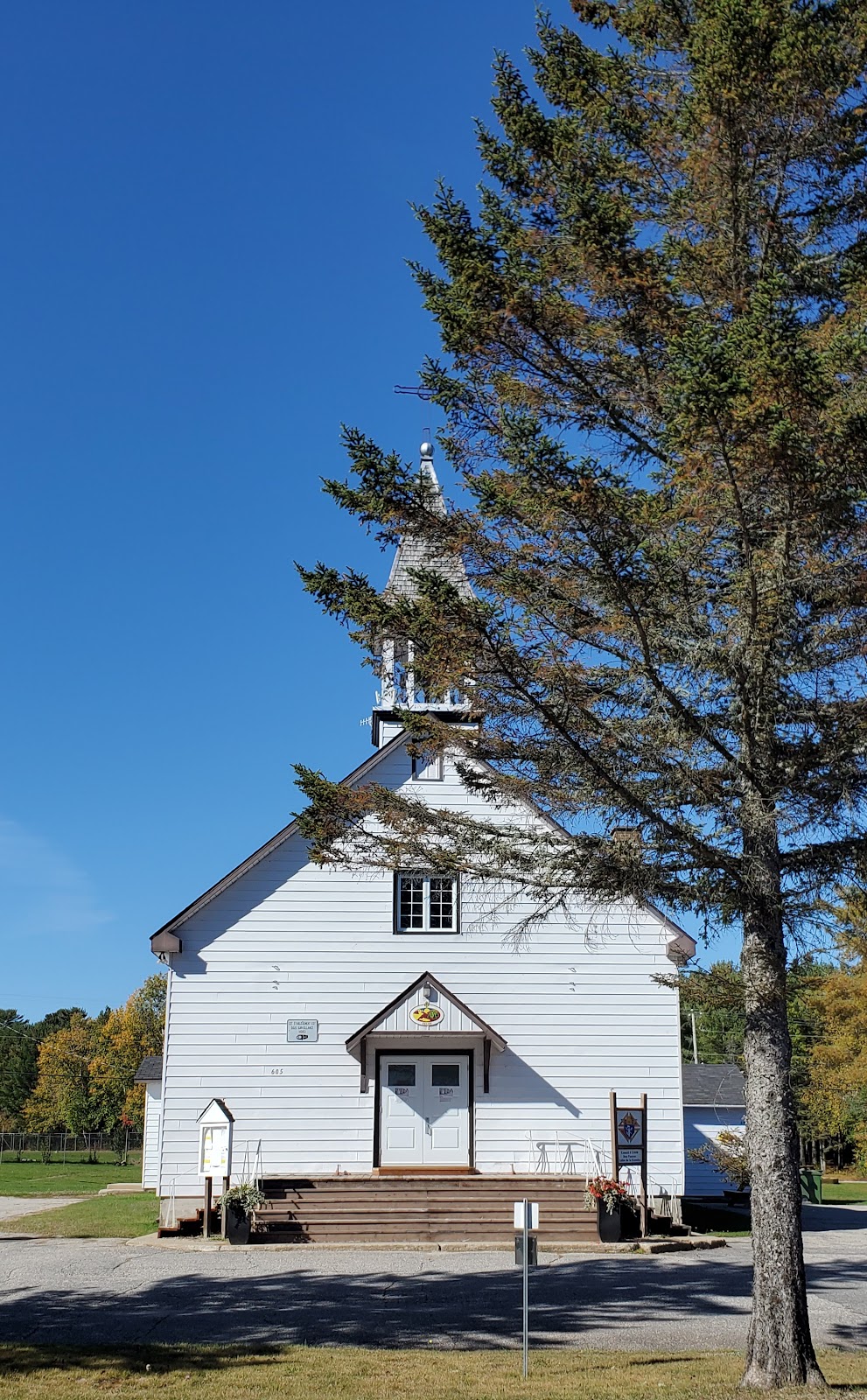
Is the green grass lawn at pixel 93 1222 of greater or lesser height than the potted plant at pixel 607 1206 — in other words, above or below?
below

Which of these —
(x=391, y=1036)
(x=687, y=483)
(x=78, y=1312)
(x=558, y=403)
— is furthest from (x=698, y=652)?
(x=391, y=1036)

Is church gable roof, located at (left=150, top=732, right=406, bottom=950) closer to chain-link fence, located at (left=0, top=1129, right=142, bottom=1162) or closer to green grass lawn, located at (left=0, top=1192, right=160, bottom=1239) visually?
green grass lawn, located at (left=0, top=1192, right=160, bottom=1239)

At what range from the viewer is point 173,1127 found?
2077 cm

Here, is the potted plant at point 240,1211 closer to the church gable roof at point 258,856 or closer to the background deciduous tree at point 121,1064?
the church gable roof at point 258,856

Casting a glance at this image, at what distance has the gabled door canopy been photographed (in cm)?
2081

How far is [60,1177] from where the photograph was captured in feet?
131

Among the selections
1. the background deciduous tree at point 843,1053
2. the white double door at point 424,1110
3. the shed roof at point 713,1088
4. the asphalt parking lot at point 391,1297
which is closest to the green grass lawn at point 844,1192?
the background deciduous tree at point 843,1053

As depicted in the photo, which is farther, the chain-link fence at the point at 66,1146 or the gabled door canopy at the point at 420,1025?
the chain-link fence at the point at 66,1146

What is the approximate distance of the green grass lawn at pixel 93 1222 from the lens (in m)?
20.5

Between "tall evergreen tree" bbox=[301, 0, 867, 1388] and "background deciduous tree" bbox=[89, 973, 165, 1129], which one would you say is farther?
"background deciduous tree" bbox=[89, 973, 165, 1129]

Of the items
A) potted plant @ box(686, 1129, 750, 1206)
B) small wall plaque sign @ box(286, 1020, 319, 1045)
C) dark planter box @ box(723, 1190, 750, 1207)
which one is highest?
small wall plaque sign @ box(286, 1020, 319, 1045)

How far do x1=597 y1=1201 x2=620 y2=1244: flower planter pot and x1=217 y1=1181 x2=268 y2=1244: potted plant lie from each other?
5.32 meters

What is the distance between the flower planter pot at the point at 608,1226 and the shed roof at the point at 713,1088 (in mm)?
13362

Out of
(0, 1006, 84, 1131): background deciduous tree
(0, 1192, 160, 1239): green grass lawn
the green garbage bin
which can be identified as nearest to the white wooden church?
(0, 1192, 160, 1239): green grass lawn
